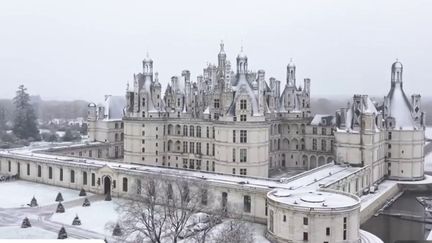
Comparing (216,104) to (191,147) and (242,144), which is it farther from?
(191,147)

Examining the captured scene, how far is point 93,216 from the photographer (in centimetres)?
4147

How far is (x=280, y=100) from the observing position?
213 ft

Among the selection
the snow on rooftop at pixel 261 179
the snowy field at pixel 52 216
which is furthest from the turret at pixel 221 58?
the snowy field at pixel 52 216

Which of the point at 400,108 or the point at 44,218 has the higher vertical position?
the point at 400,108

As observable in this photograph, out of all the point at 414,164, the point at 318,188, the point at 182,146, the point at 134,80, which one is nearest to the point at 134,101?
the point at 134,80

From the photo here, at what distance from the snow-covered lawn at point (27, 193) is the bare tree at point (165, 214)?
8.44 metres

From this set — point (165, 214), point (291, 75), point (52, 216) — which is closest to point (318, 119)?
point (291, 75)

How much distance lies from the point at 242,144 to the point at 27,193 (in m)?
21.5

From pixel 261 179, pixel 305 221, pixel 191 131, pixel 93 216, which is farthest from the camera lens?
pixel 191 131

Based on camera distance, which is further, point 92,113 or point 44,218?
point 92,113

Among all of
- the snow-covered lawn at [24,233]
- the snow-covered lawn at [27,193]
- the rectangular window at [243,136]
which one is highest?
the rectangular window at [243,136]

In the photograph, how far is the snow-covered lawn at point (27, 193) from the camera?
152 feet

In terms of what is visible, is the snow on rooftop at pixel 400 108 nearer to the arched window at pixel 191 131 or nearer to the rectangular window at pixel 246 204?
the arched window at pixel 191 131

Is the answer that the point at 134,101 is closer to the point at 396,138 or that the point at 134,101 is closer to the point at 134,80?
the point at 134,80
